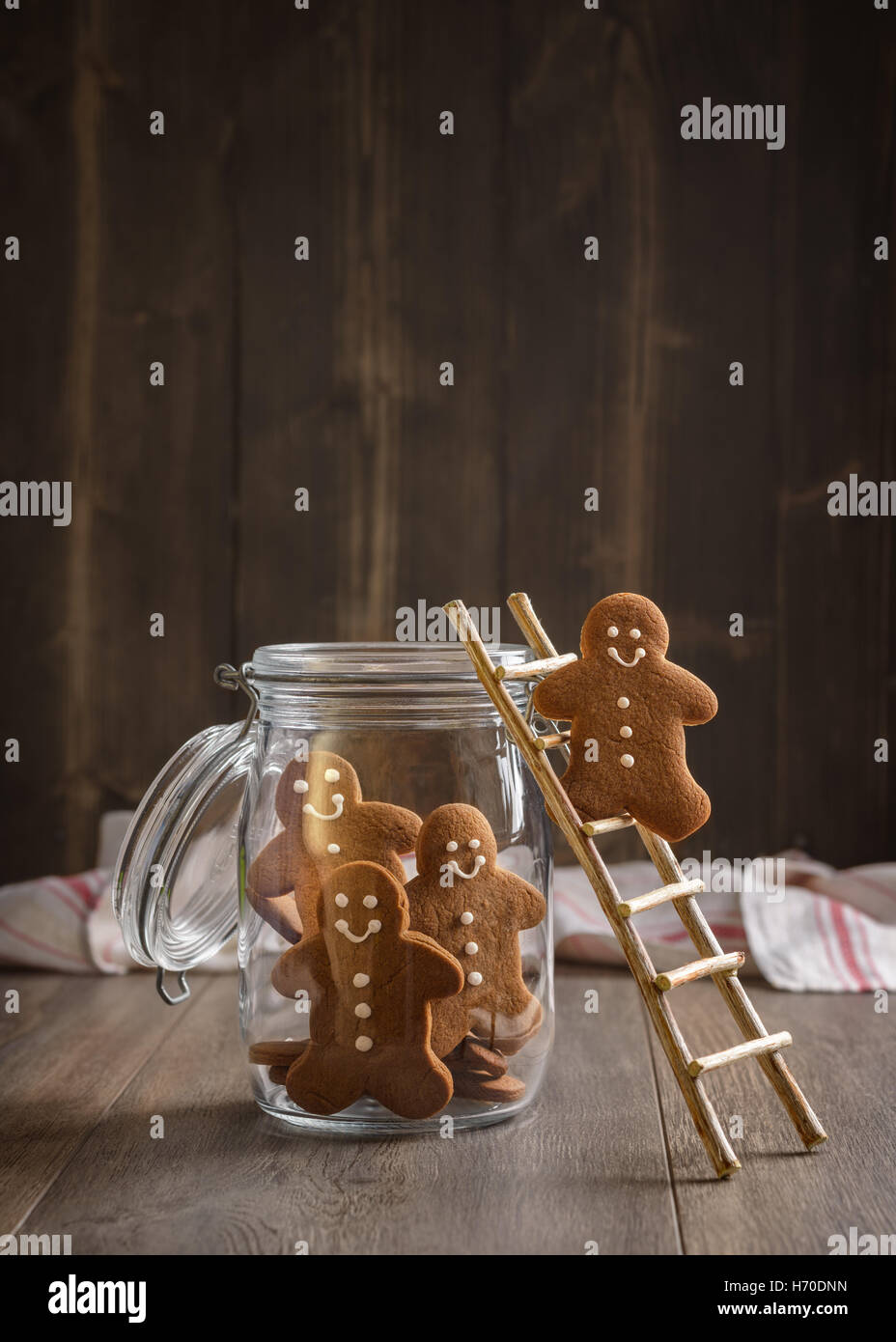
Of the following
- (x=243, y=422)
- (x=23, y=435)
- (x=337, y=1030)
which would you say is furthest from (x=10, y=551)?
(x=337, y=1030)

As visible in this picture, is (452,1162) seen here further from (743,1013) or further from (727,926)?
(727,926)

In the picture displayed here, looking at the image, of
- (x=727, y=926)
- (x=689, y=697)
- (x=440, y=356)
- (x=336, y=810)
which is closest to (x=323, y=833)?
(x=336, y=810)

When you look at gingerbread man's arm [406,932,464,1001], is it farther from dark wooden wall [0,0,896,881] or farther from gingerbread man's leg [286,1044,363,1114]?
dark wooden wall [0,0,896,881]

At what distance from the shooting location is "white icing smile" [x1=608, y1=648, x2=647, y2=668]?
706 mm

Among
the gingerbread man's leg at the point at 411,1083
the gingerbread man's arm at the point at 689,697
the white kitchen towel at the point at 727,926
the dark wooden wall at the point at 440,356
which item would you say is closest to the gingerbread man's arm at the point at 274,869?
the gingerbread man's leg at the point at 411,1083

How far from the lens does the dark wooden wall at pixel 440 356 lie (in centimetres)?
134

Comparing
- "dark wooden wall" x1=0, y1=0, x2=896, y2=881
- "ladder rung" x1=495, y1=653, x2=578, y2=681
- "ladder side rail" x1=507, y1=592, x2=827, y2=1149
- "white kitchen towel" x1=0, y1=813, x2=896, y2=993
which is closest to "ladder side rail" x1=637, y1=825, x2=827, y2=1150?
"ladder side rail" x1=507, y1=592, x2=827, y2=1149

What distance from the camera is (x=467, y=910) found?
685 millimetres

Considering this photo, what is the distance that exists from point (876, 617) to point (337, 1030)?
90 centimetres

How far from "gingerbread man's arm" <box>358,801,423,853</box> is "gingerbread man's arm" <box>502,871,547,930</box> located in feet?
0.18

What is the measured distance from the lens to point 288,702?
2.44 ft

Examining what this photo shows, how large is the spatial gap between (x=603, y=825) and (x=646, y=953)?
0.07 m
